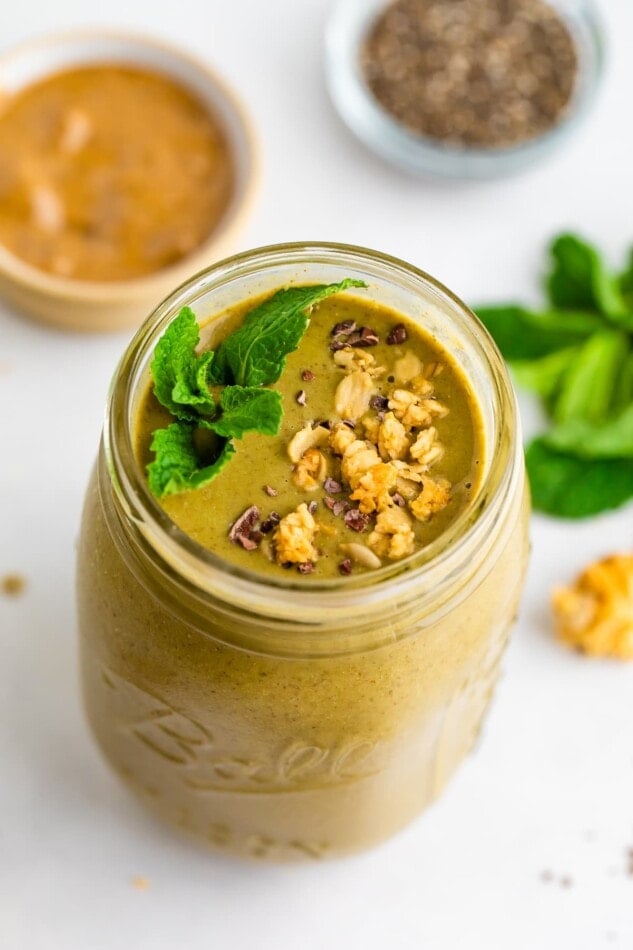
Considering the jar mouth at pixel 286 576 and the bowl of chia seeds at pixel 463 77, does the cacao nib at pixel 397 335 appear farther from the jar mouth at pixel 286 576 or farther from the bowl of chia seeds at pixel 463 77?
the bowl of chia seeds at pixel 463 77

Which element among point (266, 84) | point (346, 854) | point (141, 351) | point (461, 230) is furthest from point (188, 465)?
point (266, 84)

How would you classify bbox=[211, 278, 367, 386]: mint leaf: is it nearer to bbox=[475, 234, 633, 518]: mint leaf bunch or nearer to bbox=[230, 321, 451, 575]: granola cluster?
bbox=[230, 321, 451, 575]: granola cluster

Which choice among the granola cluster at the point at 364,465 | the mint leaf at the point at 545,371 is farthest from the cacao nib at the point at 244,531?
the mint leaf at the point at 545,371

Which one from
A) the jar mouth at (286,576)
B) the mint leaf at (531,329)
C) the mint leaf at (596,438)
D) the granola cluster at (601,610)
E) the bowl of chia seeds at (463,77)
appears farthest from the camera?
the bowl of chia seeds at (463,77)

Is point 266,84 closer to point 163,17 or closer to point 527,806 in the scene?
point 163,17

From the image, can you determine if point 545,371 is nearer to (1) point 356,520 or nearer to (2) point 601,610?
(2) point 601,610

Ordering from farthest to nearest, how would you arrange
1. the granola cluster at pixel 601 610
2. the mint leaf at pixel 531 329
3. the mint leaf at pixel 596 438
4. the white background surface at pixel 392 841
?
1. the mint leaf at pixel 531 329
2. the mint leaf at pixel 596 438
3. the granola cluster at pixel 601 610
4. the white background surface at pixel 392 841

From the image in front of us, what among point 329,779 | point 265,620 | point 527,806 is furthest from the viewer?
point 527,806
